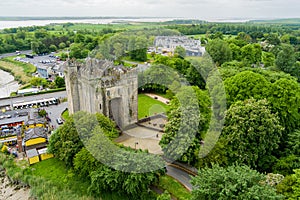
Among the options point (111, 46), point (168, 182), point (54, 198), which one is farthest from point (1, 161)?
point (111, 46)

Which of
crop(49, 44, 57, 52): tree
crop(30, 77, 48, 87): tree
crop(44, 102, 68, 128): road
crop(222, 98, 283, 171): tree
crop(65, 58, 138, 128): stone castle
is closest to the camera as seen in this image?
crop(222, 98, 283, 171): tree

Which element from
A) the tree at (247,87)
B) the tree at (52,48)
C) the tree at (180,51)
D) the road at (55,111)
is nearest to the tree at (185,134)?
the tree at (247,87)

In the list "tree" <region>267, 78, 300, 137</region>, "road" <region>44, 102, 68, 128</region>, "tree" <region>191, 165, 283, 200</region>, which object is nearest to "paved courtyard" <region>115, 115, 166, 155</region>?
"tree" <region>191, 165, 283, 200</region>

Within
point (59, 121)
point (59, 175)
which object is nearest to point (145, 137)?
point (59, 175)

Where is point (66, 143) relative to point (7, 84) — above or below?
above

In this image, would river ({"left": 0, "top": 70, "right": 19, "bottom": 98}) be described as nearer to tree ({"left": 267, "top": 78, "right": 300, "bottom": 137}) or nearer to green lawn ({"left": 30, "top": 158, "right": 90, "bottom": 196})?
green lawn ({"left": 30, "top": 158, "right": 90, "bottom": 196})

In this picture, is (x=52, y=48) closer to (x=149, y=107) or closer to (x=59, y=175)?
(x=149, y=107)
